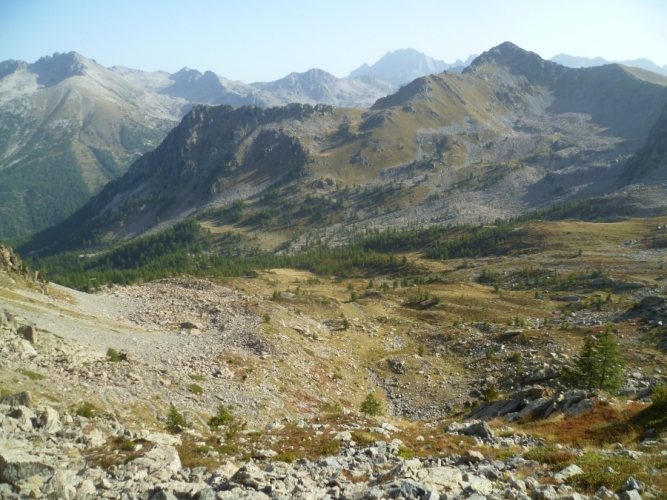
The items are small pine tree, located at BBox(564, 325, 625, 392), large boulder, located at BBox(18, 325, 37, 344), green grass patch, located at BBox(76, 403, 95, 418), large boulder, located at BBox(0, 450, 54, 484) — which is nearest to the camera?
large boulder, located at BBox(0, 450, 54, 484)

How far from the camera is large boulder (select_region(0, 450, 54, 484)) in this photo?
12.0 meters

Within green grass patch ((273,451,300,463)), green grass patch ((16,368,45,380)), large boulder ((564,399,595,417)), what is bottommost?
large boulder ((564,399,595,417))

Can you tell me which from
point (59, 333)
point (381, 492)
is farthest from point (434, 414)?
point (59, 333)

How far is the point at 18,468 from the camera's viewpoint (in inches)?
479

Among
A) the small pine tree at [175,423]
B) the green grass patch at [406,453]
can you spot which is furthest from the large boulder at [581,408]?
the small pine tree at [175,423]

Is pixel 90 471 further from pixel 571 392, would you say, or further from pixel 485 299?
pixel 485 299

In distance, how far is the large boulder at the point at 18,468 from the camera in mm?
12000

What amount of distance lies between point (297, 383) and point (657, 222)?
147m

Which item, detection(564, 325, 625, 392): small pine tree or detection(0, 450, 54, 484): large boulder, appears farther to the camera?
detection(564, 325, 625, 392): small pine tree

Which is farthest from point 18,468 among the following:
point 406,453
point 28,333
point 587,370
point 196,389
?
point 587,370

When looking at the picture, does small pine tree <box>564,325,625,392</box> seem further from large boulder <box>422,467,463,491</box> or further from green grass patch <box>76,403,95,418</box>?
green grass patch <box>76,403,95,418</box>

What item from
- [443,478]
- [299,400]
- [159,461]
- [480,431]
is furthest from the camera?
[299,400]

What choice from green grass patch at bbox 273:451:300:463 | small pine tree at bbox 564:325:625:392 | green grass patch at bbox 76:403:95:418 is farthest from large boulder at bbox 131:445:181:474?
small pine tree at bbox 564:325:625:392

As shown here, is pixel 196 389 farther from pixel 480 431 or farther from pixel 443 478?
pixel 443 478
